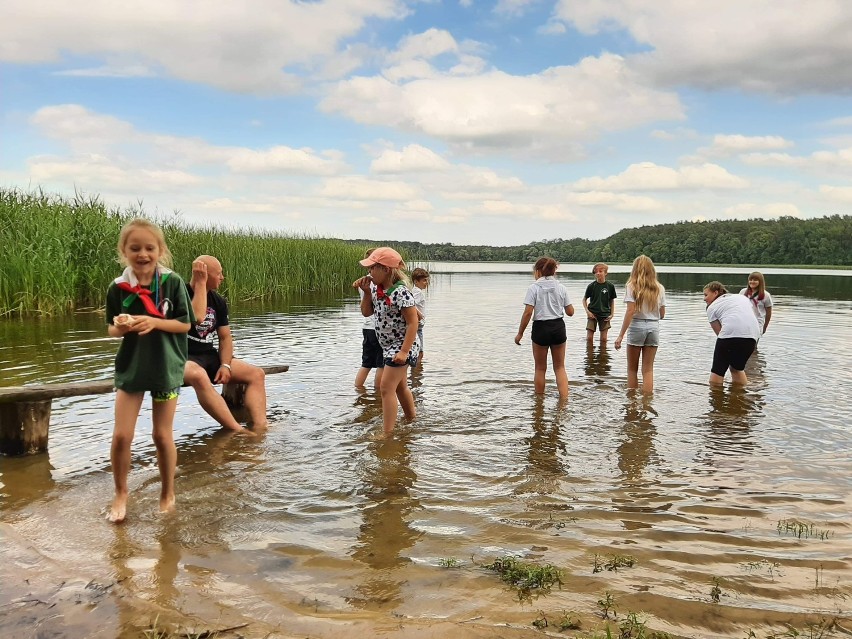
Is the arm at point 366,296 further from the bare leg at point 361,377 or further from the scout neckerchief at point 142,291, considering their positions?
the scout neckerchief at point 142,291

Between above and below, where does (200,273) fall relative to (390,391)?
above

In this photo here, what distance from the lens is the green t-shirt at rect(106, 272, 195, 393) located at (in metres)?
4.13

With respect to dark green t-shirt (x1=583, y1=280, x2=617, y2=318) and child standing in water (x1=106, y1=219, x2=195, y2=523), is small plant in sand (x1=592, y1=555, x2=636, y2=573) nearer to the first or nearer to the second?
child standing in water (x1=106, y1=219, x2=195, y2=523)

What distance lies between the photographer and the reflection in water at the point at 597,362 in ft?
35.2

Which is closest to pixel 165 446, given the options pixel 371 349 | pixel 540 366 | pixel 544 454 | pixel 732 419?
pixel 544 454

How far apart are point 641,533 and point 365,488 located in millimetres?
2082

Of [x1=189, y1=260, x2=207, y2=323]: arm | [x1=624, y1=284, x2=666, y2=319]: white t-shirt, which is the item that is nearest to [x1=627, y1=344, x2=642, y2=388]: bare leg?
[x1=624, y1=284, x2=666, y2=319]: white t-shirt

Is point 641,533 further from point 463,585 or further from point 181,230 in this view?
point 181,230

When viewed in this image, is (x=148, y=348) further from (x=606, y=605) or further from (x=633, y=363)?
(x=633, y=363)

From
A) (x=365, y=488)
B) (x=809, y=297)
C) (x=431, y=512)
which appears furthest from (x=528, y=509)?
(x=809, y=297)

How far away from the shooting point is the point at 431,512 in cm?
448

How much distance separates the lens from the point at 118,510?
4266 mm

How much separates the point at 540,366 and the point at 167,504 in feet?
17.5

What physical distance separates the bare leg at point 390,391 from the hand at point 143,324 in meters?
2.75
